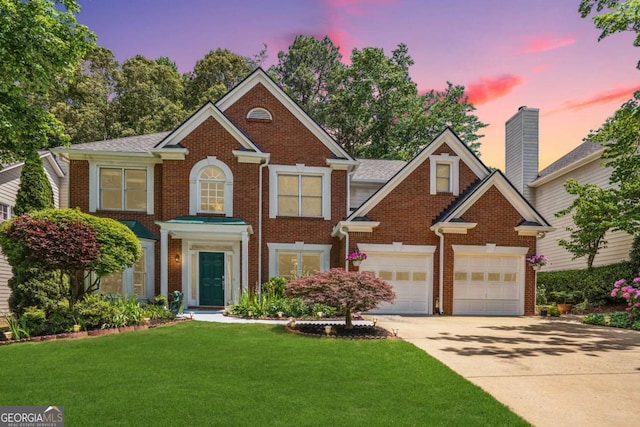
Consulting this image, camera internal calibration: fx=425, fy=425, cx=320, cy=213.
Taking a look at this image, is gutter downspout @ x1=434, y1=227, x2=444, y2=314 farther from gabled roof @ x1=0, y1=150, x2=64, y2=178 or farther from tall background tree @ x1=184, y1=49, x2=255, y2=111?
tall background tree @ x1=184, y1=49, x2=255, y2=111

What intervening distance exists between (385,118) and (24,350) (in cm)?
2938

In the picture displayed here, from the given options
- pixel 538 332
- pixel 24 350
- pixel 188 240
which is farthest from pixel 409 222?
pixel 24 350

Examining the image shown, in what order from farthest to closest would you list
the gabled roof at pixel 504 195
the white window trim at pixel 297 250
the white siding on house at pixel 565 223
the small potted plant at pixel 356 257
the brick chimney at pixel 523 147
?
1. the brick chimney at pixel 523 147
2. the white siding on house at pixel 565 223
3. the white window trim at pixel 297 250
4. the gabled roof at pixel 504 195
5. the small potted plant at pixel 356 257

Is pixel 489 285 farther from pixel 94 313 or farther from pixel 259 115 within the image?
pixel 94 313

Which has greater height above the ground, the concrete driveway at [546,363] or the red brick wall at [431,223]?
the red brick wall at [431,223]

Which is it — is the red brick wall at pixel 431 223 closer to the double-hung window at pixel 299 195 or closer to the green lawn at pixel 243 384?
the double-hung window at pixel 299 195

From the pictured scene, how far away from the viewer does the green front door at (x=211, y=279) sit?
54.4 feet

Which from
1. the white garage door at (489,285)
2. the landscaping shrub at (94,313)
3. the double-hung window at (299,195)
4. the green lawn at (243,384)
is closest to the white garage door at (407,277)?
the white garage door at (489,285)

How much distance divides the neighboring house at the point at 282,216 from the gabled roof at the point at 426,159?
0.04 metres

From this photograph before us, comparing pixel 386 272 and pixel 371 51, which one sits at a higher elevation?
pixel 371 51

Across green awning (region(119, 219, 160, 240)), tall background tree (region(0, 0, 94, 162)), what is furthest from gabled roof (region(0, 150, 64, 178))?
green awning (region(119, 219, 160, 240))

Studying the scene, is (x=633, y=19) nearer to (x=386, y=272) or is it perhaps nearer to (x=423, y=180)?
(x=423, y=180)

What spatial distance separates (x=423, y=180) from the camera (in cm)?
1678

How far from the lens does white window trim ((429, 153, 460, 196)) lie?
16875 mm
